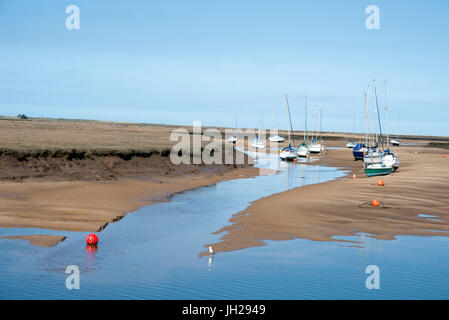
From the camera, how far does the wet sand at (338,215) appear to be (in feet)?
73.9

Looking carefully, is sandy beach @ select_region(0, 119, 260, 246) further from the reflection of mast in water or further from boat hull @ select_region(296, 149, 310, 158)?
boat hull @ select_region(296, 149, 310, 158)

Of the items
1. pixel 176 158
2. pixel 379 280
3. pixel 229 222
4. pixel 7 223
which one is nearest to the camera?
pixel 379 280

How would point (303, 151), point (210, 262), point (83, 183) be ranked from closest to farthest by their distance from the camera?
point (210, 262)
point (83, 183)
point (303, 151)

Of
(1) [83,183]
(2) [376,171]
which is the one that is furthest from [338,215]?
(2) [376,171]

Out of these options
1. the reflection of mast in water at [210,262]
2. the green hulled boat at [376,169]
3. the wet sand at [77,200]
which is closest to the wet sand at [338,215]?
the reflection of mast in water at [210,262]

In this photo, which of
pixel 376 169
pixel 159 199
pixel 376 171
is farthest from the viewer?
pixel 376 171

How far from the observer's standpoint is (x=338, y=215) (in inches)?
1065

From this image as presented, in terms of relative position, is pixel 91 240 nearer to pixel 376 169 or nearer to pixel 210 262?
pixel 210 262

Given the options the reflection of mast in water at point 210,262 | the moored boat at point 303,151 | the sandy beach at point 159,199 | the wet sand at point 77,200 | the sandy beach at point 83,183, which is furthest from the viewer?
the moored boat at point 303,151

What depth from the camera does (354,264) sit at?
58.4ft

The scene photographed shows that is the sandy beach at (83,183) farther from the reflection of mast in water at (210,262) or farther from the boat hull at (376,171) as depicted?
the boat hull at (376,171)
